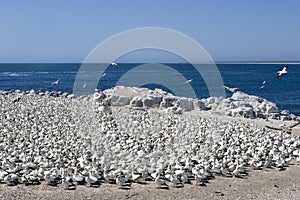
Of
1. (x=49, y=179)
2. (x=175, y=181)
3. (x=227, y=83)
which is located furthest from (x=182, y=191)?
(x=227, y=83)

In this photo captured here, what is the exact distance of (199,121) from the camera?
1889 cm

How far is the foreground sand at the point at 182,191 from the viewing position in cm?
990

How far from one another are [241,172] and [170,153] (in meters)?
2.24

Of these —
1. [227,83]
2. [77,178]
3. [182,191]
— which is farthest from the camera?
[227,83]

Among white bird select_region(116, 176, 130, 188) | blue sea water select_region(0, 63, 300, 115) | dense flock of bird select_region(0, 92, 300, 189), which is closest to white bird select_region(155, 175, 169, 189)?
dense flock of bird select_region(0, 92, 300, 189)

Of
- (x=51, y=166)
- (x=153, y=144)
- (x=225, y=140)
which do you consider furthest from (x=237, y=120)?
(x=51, y=166)

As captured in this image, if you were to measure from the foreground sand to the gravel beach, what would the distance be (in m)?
0.02

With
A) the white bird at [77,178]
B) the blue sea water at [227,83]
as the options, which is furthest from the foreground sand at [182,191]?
the blue sea water at [227,83]

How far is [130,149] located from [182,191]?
11.1 ft

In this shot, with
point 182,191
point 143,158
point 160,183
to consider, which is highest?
point 143,158

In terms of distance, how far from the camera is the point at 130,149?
13.4m

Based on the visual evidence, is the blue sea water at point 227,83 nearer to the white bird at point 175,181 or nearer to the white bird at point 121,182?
the white bird at point 175,181

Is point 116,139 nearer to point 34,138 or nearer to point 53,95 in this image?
point 34,138

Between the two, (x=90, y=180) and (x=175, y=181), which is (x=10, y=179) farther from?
(x=175, y=181)
